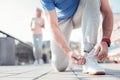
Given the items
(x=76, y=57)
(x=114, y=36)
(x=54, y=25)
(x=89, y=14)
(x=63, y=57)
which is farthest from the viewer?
(x=114, y=36)

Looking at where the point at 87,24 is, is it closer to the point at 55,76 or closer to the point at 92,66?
the point at 92,66

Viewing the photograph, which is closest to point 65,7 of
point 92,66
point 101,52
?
point 92,66

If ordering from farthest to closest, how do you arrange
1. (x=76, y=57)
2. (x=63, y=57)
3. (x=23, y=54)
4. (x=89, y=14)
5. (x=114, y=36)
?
(x=23, y=54) → (x=114, y=36) → (x=63, y=57) → (x=89, y=14) → (x=76, y=57)

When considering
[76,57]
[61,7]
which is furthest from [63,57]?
[76,57]

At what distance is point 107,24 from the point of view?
10.1 ft

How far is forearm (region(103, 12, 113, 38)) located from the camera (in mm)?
2993

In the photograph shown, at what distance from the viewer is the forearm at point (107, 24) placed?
9.82ft

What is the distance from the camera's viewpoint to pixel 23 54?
55.8 meters

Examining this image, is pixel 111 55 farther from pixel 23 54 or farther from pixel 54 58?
pixel 54 58

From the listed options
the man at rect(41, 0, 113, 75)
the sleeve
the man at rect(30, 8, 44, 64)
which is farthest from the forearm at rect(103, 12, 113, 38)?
the man at rect(30, 8, 44, 64)

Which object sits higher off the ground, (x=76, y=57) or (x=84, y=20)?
(x=84, y=20)

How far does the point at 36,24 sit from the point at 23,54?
47181 mm

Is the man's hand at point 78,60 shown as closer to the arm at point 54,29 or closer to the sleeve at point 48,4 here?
the arm at point 54,29

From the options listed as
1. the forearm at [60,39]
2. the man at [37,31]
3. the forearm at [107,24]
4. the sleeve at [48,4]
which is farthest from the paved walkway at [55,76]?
the man at [37,31]
